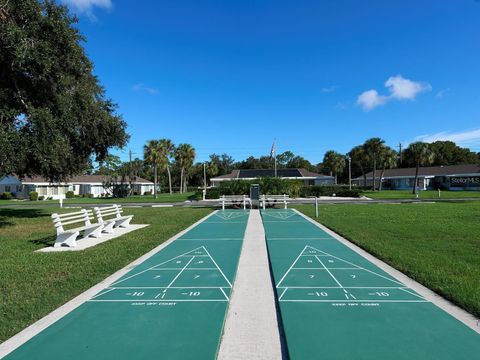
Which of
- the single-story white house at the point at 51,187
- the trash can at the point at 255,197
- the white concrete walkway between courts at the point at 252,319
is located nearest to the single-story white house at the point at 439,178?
the trash can at the point at 255,197

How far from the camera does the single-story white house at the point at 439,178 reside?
60.8 m

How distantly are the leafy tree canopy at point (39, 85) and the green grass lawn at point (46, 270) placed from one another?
10.7 feet

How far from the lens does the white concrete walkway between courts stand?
3812mm

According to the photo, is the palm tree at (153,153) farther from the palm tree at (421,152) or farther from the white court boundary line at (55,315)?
the white court boundary line at (55,315)

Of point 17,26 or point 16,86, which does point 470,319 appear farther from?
point 16,86

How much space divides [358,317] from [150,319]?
A: 8.94 ft

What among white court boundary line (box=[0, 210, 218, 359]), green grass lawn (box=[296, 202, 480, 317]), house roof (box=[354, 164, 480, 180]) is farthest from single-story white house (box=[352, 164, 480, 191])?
white court boundary line (box=[0, 210, 218, 359])

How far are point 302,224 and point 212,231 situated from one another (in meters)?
4.05

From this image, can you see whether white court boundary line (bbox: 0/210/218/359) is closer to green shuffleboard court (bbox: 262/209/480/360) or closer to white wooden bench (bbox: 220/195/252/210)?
green shuffleboard court (bbox: 262/209/480/360)

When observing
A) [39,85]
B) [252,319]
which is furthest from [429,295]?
[39,85]

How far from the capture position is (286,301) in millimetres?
5316

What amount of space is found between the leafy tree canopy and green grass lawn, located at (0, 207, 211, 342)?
3262 mm

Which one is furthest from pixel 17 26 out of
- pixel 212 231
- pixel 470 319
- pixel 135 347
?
pixel 470 319

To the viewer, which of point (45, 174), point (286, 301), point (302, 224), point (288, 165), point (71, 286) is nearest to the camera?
point (286, 301)
